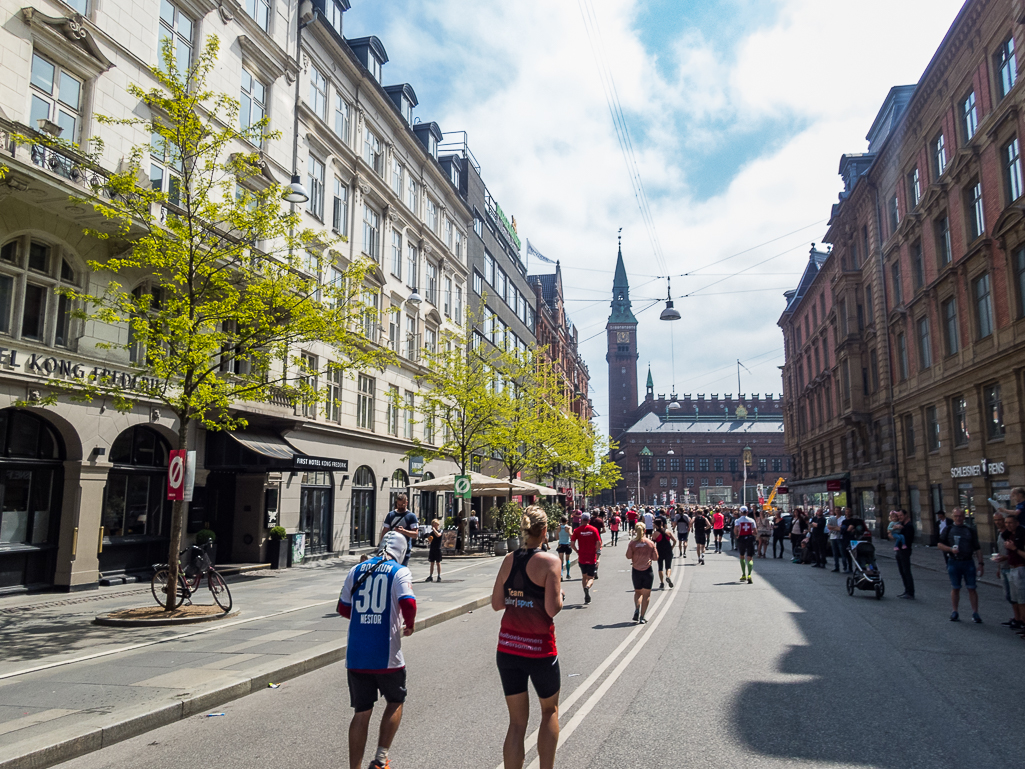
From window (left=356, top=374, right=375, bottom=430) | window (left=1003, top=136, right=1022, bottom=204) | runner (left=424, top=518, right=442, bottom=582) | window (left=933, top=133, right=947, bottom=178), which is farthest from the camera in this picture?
window (left=356, top=374, right=375, bottom=430)

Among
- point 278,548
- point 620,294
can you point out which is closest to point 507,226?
point 278,548

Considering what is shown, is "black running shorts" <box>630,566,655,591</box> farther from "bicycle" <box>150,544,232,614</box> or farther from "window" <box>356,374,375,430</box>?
"window" <box>356,374,375,430</box>

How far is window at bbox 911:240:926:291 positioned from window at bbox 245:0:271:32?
86.0 ft

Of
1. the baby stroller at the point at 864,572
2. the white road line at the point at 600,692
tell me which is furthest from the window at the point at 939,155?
the white road line at the point at 600,692

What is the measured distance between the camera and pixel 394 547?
546 centimetres

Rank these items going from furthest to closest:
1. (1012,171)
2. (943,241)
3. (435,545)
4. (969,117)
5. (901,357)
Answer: (901,357), (943,241), (969,117), (1012,171), (435,545)

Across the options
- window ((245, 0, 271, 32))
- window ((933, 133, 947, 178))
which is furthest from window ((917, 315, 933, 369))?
window ((245, 0, 271, 32))

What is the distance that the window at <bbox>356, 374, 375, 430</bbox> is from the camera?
29047 millimetres

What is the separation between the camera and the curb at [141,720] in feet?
18.5

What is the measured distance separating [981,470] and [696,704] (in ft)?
74.0

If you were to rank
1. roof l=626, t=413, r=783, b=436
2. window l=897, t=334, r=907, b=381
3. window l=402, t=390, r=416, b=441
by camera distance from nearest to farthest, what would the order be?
window l=402, t=390, r=416, b=441 < window l=897, t=334, r=907, b=381 < roof l=626, t=413, r=783, b=436

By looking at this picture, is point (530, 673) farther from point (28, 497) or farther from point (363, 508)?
point (363, 508)

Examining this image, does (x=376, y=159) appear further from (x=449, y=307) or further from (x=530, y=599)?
(x=530, y=599)

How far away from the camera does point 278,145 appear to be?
2367 centimetres
